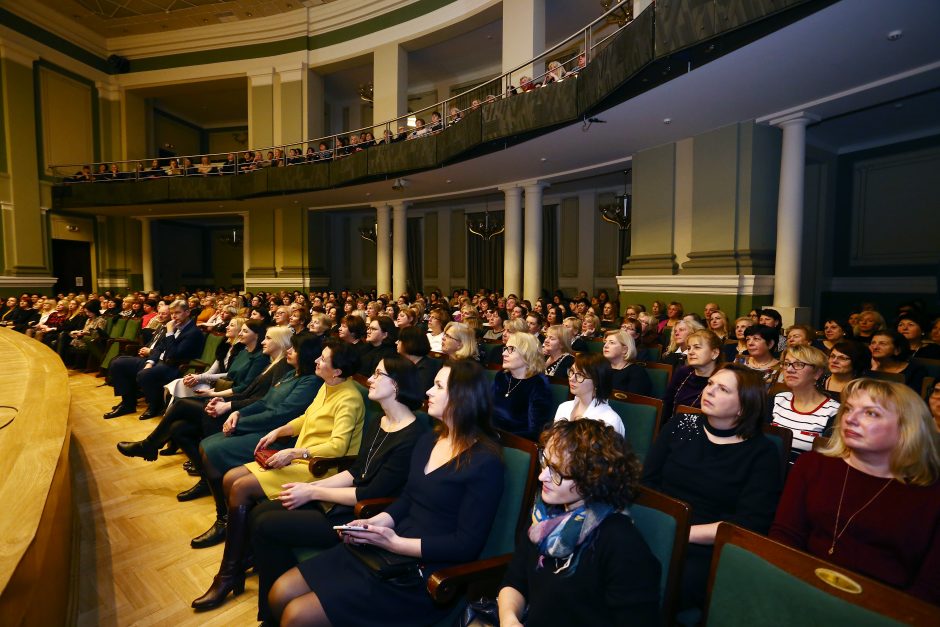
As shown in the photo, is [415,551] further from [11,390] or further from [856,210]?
[856,210]

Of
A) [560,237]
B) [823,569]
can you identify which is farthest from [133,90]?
[823,569]

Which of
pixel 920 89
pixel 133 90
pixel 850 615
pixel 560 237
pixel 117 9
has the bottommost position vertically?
pixel 850 615

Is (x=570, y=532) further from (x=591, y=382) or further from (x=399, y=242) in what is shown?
(x=399, y=242)

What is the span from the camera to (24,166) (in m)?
13.4

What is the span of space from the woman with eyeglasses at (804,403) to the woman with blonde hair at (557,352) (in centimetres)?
147

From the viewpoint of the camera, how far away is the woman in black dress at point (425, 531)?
165 centimetres

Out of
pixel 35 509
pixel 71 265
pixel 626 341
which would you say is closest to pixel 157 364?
pixel 35 509

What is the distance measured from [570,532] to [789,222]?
258 inches

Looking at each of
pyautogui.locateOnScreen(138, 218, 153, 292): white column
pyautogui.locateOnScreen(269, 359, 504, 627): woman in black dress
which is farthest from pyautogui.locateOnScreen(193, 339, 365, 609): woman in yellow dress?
pyautogui.locateOnScreen(138, 218, 153, 292): white column

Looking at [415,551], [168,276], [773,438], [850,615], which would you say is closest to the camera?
[850,615]

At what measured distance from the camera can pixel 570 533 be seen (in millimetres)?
1310

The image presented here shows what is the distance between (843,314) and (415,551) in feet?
32.6

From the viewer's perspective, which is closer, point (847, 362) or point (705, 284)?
point (847, 362)

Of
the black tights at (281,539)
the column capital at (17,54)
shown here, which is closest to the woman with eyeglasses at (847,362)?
the black tights at (281,539)
